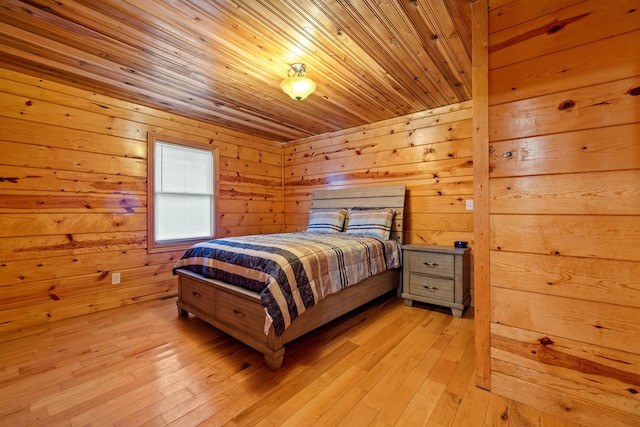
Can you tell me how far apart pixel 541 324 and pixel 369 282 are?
142 cm

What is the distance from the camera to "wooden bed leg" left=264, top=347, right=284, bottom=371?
1736mm

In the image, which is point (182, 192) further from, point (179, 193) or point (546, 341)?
point (546, 341)

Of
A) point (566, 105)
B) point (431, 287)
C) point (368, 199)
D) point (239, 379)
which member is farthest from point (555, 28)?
point (239, 379)

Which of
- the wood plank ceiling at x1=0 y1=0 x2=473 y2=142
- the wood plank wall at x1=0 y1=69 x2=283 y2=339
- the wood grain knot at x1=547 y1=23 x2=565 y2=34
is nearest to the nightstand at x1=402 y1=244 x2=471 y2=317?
the wood plank ceiling at x1=0 y1=0 x2=473 y2=142

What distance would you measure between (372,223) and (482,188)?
1.69m

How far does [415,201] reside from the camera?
3.32m

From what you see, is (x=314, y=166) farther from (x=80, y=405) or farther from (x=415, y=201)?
(x=80, y=405)

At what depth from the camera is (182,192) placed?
344cm

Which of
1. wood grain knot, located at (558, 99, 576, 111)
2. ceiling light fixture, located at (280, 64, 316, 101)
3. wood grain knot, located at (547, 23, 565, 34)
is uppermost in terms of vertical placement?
ceiling light fixture, located at (280, 64, 316, 101)

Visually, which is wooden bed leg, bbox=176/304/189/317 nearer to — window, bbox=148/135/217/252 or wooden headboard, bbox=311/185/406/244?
window, bbox=148/135/217/252

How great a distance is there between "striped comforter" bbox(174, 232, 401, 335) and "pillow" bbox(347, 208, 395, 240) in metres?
0.43

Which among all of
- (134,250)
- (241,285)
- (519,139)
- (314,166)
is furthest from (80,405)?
(314,166)

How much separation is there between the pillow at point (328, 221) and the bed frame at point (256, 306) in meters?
0.68

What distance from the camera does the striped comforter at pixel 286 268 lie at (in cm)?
175
